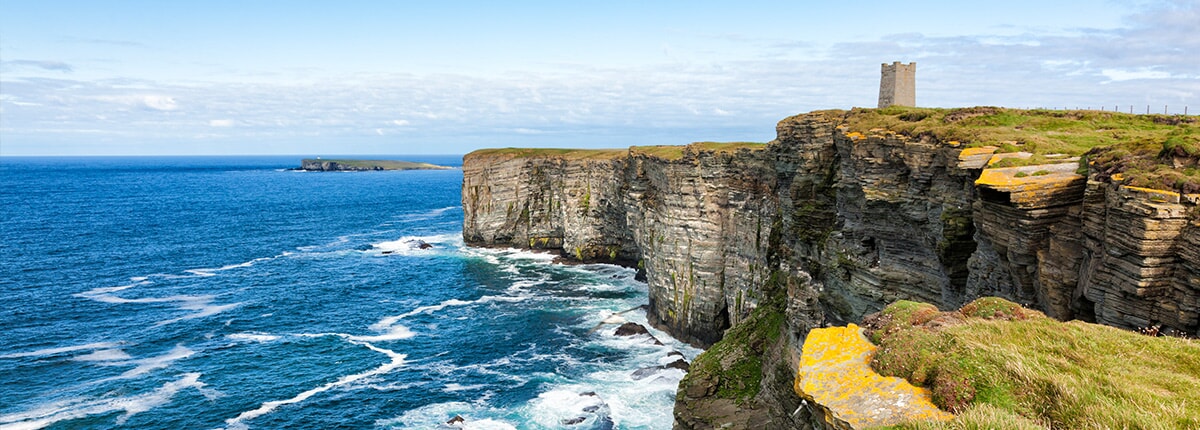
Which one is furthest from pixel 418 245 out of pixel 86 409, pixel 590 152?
pixel 86 409

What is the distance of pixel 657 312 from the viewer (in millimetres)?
62750

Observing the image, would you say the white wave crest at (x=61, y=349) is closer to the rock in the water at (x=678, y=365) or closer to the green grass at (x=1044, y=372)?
the rock in the water at (x=678, y=365)

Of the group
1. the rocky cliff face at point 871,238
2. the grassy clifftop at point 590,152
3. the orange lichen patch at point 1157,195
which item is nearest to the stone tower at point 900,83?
the rocky cliff face at point 871,238

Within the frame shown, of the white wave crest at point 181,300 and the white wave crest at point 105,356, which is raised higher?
the white wave crest at point 181,300

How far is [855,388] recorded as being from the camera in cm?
1198

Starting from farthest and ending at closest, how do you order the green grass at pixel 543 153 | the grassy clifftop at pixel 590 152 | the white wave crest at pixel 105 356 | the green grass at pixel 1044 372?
the green grass at pixel 543 153
the grassy clifftop at pixel 590 152
the white wave crest at pixel 105 356
the green grass at pixel 1044 372

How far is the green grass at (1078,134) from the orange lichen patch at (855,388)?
10.2 meters

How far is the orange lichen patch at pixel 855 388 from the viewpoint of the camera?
35.8ft

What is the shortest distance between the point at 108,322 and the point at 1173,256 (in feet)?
248

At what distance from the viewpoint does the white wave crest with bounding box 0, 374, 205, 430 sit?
135 feet

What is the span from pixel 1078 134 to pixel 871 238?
9.07m

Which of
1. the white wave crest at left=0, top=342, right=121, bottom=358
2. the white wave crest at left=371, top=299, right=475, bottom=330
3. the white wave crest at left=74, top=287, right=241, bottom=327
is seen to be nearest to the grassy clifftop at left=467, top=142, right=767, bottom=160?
the white wave crest at left=371, top=299, right=475, bottom=330

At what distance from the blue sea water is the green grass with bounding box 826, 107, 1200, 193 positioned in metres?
23.9

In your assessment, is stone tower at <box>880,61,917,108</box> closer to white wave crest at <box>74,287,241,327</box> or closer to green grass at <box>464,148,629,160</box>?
green grass at <box>464,148,629,160</box>
